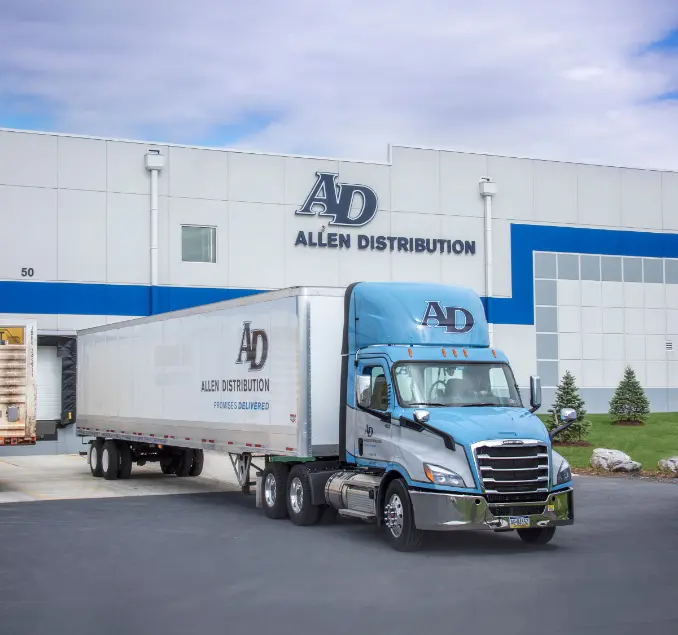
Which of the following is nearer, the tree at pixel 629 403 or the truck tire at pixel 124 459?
the truck tire at pixel 124 459

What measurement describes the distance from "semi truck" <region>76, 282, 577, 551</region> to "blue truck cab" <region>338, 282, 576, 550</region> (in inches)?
0.7

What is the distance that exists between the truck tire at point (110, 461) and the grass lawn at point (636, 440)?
1108 centimetres

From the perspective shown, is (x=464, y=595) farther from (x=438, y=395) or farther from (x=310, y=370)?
(x=310, y=370)

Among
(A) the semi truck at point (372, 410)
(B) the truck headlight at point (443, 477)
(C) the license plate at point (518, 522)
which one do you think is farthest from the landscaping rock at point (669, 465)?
(B) the truck headlight at point (443, 477)

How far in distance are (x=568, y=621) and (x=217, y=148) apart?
101 feet

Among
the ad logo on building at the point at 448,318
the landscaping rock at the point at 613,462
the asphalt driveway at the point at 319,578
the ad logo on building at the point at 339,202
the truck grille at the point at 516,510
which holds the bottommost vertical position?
the asphalt driveway at the point at 319,578

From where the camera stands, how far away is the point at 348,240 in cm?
4050

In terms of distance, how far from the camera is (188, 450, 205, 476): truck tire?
2628 cm

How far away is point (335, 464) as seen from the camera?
17125 millimetres

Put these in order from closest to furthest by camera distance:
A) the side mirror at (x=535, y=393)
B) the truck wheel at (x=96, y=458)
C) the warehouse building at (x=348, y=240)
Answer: the side mirror at (x=535, y=393) < the truck wheel at (x=96, y=458) < the warehouse building at (x=348, y=240)

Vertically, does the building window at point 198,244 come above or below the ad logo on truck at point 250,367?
above

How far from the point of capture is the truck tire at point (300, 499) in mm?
16859

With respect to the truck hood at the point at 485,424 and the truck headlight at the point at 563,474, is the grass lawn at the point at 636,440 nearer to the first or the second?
the truck headlight at the point at 563,474

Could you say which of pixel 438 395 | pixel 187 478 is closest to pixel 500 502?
pixel 438 395
